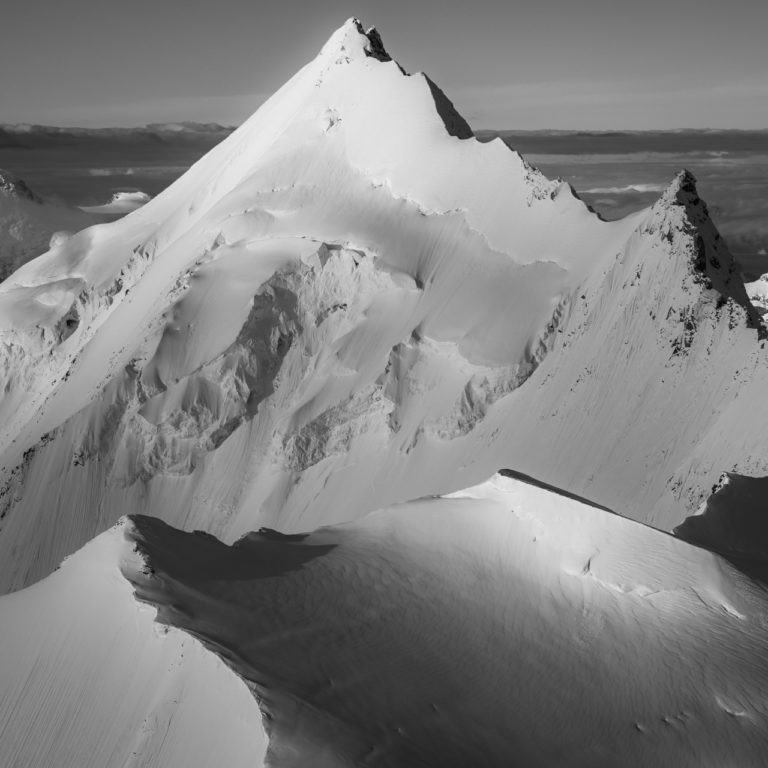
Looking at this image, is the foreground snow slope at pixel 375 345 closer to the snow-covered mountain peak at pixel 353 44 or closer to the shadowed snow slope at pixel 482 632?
the snow-covered mountain peak at pixel 353 44

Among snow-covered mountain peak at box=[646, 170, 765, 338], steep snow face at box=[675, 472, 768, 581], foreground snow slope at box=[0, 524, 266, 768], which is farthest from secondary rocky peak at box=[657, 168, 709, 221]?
foreground snow slope at box=[0, 524, 266, 768]

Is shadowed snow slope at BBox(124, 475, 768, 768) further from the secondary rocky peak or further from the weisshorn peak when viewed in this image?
the secondary rocky peak

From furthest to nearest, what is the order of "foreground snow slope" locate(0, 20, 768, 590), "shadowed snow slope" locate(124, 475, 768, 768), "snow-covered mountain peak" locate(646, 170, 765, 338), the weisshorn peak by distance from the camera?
"snow-covered mountain peak" locate(646, 170, 765, 338), "foreground snow slope" locate(0, 20, 768, 590), the weisshorn peak, "shadowed snow slope" locate(124, 475, 768, 768)

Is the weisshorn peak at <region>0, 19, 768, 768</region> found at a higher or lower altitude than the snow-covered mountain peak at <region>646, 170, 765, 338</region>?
lower

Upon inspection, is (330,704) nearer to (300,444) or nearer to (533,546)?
(533,546)

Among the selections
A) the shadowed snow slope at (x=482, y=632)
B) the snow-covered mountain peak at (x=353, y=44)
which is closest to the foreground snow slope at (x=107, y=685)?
the shadowed snow slope at (x=482, y=632)

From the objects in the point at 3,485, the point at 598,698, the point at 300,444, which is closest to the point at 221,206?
the point at 300,444

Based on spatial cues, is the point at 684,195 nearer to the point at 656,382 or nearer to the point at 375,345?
the point at 656,382

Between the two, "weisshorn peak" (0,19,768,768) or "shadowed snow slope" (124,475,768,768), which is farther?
"weisshorn peak" (0,19,768,768)
